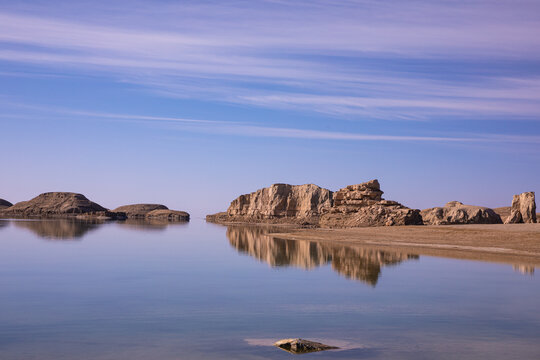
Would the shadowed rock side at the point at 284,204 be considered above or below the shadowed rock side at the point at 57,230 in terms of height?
above

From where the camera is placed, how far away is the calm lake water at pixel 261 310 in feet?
34.4

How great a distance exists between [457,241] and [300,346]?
31.3 metres

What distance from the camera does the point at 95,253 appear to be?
3120 centimetres

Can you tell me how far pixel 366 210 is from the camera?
62.1m

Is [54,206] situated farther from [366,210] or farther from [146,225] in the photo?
[366,210]

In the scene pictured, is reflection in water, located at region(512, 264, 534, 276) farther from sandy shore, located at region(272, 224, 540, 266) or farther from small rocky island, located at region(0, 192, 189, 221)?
small rocky island, located at region(0, 192, 189, 221)

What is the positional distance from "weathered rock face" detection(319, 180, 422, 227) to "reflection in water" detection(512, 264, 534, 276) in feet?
101

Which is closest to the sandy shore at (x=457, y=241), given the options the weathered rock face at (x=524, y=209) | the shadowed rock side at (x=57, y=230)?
the weathered rock face at (x=524, y=209)

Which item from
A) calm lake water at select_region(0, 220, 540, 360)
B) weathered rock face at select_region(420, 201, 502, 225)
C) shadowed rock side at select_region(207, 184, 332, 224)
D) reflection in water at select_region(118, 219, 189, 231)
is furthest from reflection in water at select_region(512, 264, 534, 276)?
shadowed rock side at select_region(207, 184, 332, 224)

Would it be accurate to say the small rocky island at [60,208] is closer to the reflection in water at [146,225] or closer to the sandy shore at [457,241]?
the reflection in water at [146,225]

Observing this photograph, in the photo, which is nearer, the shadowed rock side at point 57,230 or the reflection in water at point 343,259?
the reflection in water at point 343,259

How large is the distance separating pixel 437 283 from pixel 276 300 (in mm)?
7320

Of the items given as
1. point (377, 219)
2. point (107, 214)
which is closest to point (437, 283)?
point (377, 219)

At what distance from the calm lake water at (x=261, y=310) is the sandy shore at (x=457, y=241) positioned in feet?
19.2
